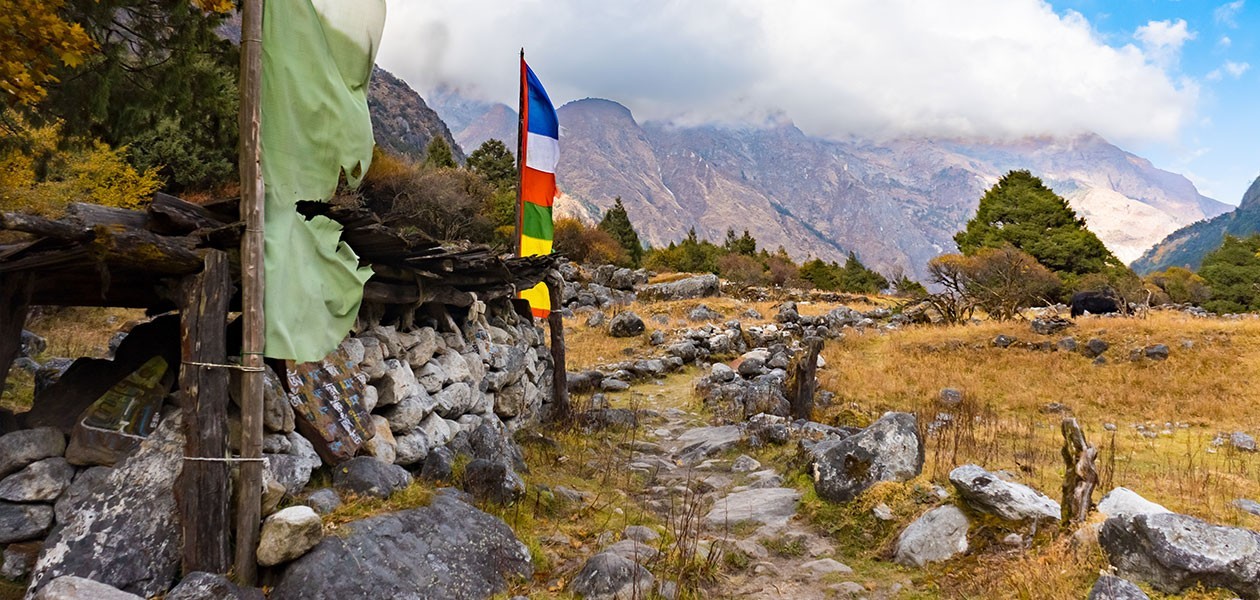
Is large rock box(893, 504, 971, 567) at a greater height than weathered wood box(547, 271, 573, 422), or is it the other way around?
weathered wood box(547, 271, 573, 422)

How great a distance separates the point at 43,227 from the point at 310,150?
4.76 ft

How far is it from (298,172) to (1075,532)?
233 inches

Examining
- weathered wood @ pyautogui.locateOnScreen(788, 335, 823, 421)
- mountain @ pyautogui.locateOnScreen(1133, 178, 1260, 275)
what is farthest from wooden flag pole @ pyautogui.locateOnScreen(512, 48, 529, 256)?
mountain @ pyautogui.locateOnScreen(1133, 178, 1260, 275)

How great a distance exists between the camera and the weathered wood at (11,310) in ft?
14.8

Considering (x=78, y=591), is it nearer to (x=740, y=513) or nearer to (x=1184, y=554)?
(x=740, y=513)

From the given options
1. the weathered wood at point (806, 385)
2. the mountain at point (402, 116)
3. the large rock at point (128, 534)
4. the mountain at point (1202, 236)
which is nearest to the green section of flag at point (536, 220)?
the weathered wood at point (806, 385)

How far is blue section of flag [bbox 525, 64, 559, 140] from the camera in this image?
11.5 meters

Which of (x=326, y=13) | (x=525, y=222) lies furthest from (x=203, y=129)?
(x=326, y=13)

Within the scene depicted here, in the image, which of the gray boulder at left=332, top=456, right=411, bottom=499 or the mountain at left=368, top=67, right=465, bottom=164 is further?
the mountain at left=368, top=67, right=465, bottom=164

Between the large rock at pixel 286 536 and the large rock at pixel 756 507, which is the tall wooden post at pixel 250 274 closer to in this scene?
the large rock at pixel 286 536

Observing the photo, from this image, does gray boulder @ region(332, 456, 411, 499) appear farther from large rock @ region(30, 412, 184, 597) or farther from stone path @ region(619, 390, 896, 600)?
stone path @ region(619, 390, 896, 600)

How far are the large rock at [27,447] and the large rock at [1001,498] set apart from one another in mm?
6705

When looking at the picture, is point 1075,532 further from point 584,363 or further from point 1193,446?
point 584,363

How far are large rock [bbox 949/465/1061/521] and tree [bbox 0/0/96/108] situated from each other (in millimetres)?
8489
